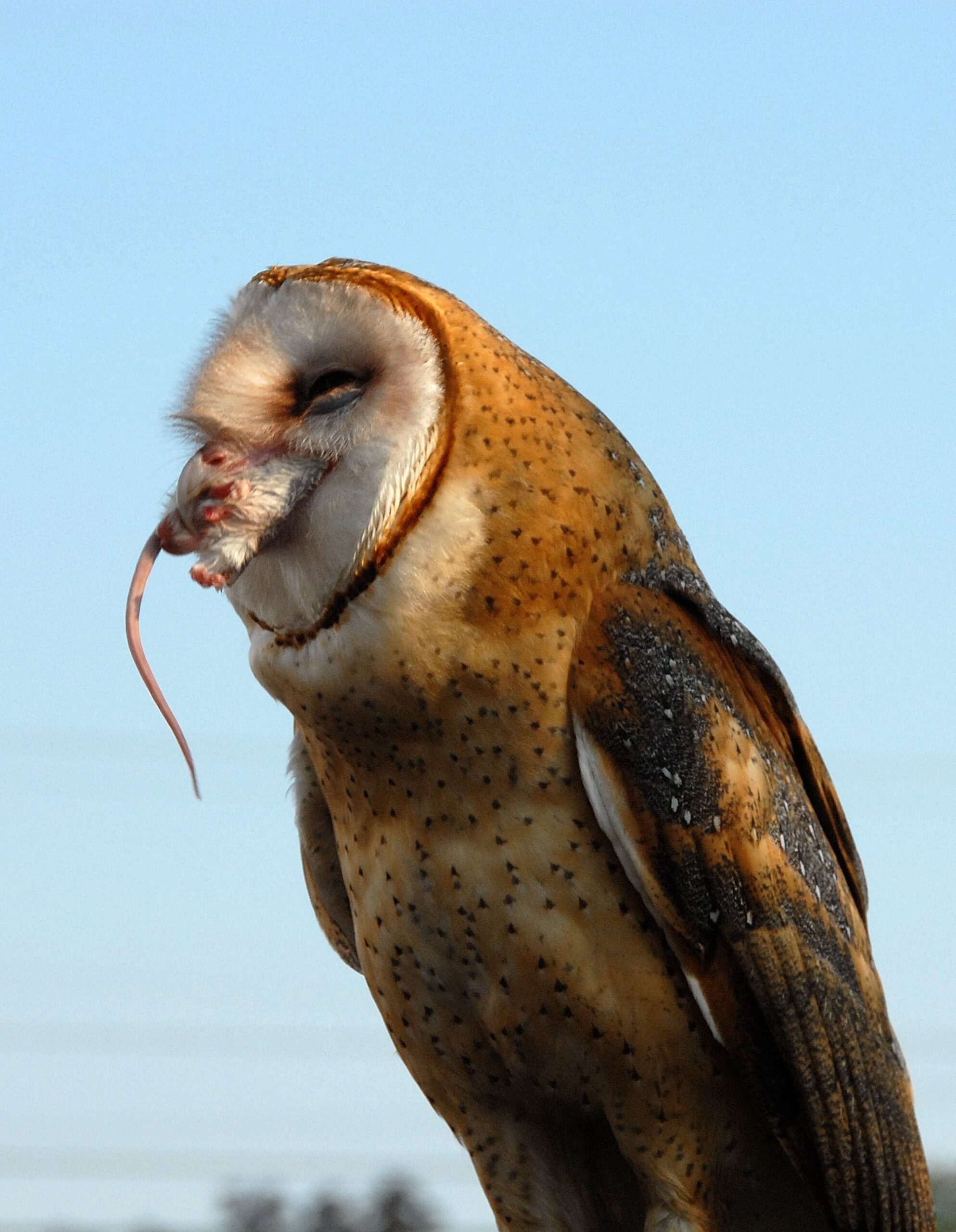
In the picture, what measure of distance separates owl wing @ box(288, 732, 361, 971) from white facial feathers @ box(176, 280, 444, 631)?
484 mm

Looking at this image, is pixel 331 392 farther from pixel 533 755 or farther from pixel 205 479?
pixel 533 755

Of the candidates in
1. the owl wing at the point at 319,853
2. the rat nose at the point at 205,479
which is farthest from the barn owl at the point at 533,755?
the owl wing at the point at 319,853

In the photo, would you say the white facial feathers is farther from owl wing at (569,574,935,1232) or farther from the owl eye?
owl wing at (569,574,935,1232)

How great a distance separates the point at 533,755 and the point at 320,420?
0.60 meters

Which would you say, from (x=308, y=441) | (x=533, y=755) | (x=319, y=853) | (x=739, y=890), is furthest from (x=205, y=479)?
(x=739, y=890)

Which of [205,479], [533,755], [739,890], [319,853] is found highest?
[205,479]

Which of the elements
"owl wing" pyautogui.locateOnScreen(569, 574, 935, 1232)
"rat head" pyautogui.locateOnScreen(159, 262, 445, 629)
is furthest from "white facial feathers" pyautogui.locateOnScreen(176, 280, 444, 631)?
"owl wing" pyautogui.locateOnScreen(569, 574, 935, 1232)

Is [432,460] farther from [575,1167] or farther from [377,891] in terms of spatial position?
[575,1167]

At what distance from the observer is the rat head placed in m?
2.55

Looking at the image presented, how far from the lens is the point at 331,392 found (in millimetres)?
2637

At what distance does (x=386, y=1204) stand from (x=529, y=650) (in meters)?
4.86

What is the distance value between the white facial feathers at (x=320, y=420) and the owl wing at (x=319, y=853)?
0.48 m

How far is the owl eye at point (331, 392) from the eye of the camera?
2623 millimetres

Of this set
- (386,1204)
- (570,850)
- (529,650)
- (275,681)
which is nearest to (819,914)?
(570,850)
